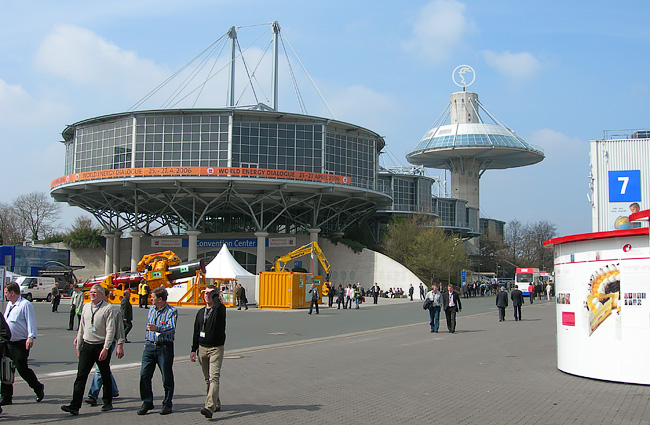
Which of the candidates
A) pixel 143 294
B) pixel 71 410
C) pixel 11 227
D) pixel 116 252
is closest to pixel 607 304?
pixel 71 410

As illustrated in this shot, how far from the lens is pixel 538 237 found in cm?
10419

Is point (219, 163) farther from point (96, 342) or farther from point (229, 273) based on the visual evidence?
point (96, 342)

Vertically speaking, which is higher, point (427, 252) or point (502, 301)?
point (427, 252)

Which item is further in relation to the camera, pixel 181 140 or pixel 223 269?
pixel 181 140

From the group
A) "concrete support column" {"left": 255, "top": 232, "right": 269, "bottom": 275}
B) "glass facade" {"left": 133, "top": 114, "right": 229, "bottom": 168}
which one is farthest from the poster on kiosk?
"concrete support column" {"left": 255, "top": 232, "right": 269, "bottom": 275}

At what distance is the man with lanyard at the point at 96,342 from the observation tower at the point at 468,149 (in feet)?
306

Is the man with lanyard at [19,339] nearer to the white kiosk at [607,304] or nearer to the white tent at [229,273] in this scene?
the white kiosk at [607,304]

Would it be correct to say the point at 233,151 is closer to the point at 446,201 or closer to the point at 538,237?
the point at 446,201

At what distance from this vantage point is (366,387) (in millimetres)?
10516

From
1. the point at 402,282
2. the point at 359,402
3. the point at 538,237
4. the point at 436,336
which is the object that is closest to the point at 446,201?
the point at 538,237

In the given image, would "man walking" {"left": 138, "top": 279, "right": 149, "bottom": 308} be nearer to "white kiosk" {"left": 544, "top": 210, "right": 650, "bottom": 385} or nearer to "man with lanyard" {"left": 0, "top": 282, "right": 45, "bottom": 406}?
"man with lanyard" {"left": 0, "top": 282, "right": 45, "bottom": 406}

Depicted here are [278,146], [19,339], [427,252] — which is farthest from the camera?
[427,252]

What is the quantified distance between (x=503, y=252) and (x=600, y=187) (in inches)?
3043

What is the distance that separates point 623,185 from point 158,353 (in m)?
24.2
